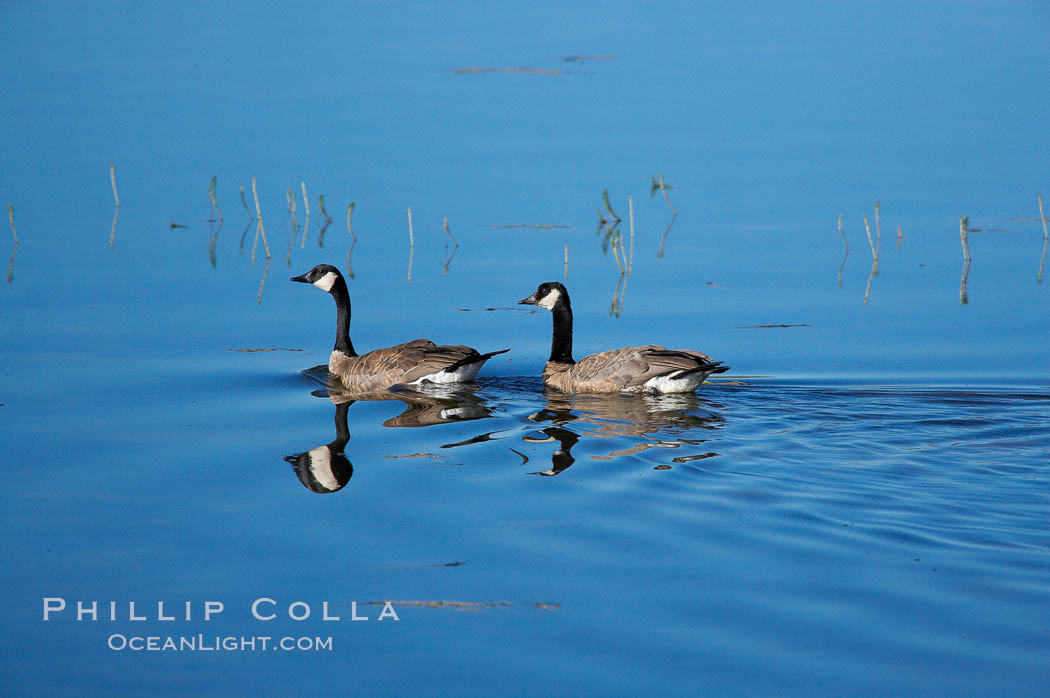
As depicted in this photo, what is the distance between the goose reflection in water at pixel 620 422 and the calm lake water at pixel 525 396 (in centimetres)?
7

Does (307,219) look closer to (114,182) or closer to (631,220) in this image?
(114,182)

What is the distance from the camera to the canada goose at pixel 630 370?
11.3m

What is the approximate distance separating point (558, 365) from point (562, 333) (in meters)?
0.39

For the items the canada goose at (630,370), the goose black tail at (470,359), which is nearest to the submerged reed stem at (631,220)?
the canada goose at (630,370)

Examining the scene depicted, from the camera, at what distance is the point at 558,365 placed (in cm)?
1254

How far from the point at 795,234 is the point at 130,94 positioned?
48.9 feet

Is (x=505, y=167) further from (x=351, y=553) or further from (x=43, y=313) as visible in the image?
(x=351, y=553)

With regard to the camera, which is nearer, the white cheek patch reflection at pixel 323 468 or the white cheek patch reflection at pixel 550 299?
the white cheek patch reflection at pixel 323 468

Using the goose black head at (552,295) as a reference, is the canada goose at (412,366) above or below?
below

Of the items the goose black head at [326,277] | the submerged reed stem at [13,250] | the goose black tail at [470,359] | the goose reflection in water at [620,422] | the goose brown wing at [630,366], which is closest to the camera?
the goose reflection in water at [620,422]

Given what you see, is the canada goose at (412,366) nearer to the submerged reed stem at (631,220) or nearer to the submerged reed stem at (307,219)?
the submerged reed stem at (631,220)

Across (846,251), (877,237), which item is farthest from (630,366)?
(877,237)

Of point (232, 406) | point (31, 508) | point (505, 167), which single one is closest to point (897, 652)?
point (31, 508)

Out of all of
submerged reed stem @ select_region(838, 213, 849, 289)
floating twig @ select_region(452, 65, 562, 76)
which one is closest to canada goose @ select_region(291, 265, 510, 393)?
submerged reed stem @ select_region(838, 213, 849, 289)
